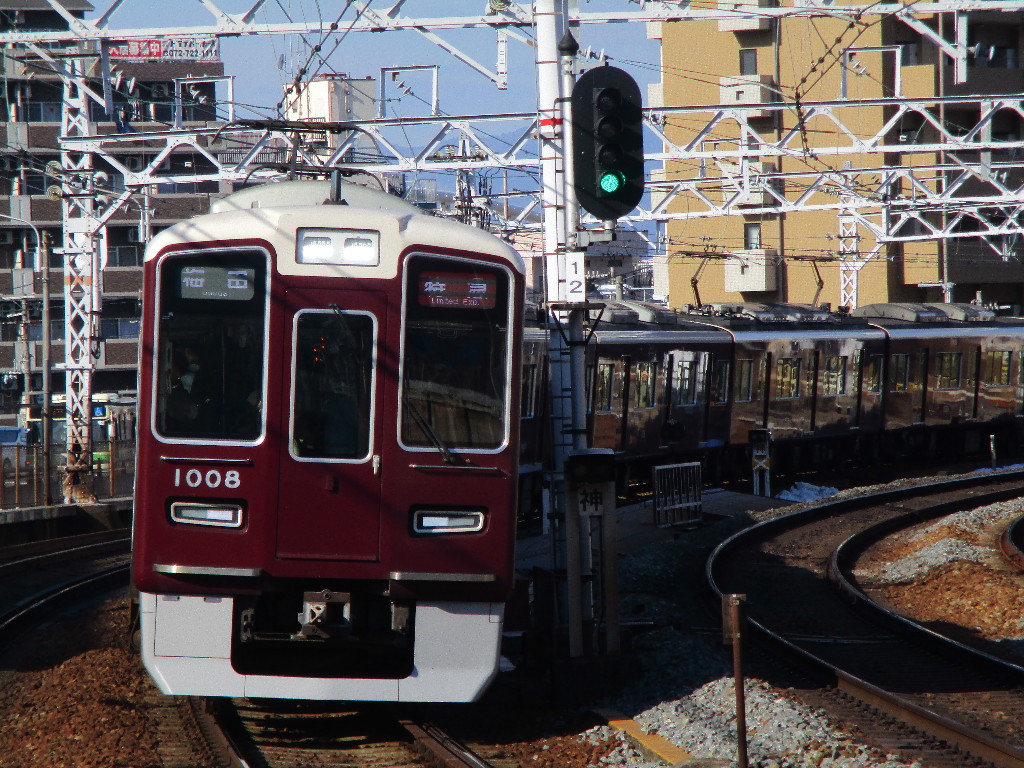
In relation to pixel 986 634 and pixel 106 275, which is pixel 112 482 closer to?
pixel 986 634

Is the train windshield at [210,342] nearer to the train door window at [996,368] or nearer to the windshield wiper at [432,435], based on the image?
the windshield wiper at [432,435]

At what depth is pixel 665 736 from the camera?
642 centimetres

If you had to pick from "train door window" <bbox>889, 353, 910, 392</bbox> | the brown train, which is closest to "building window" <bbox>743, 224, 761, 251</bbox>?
the brown train

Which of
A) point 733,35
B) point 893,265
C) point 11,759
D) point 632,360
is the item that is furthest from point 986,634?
point 733,35

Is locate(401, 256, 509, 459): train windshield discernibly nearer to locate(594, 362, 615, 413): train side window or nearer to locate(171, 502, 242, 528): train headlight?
locate(171, 502, 242, 528): train headlight

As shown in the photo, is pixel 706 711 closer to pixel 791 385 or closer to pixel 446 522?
pixel 446 522

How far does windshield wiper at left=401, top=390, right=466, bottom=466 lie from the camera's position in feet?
20.3

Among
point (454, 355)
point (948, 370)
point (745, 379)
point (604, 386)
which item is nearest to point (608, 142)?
point (454, 355)

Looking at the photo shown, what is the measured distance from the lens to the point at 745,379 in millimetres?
20688

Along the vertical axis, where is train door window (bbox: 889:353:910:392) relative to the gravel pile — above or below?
above

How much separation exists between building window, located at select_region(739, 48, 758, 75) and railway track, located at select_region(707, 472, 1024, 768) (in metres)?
29.2

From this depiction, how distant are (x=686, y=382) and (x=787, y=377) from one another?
10.1 ft

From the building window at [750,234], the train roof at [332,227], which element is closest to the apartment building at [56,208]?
the building window at [750,234]

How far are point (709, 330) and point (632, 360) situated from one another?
2.59m
